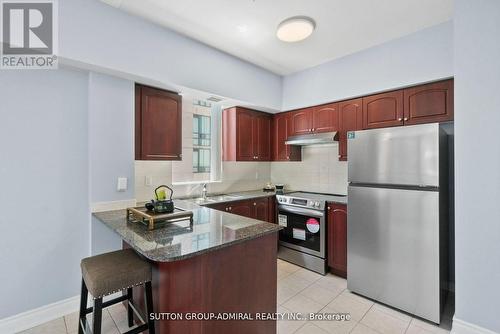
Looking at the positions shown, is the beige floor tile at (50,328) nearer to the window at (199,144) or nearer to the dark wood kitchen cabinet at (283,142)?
the window at (199,144)

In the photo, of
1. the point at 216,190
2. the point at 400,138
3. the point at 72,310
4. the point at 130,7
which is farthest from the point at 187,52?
the point at 72,310

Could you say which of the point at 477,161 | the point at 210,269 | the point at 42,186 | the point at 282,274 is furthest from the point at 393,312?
the point at 42,186

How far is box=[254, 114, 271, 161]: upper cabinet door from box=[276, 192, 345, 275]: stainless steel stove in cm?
78

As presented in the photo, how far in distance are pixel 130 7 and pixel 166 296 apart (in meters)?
2.42

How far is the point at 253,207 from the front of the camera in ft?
10.9

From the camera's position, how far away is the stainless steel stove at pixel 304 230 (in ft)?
9.74

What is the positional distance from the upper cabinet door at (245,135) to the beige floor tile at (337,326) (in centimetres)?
225

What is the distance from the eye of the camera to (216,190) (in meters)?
3.62

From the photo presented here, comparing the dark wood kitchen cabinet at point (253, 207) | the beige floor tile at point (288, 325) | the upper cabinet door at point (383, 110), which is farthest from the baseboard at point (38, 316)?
the upper cabinet door at point (383, 110)

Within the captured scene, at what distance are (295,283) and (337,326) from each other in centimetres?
76

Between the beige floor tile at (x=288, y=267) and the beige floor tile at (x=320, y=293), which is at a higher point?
the beige floor tile at (x=288, y=267)

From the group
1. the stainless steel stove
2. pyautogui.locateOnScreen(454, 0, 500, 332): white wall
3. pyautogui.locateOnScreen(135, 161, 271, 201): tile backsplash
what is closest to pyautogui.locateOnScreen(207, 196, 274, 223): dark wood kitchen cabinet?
the stainless steel stove

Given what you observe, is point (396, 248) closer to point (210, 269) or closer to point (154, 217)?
point (210, 269)

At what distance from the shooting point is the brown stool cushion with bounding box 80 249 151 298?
1.38 meters
